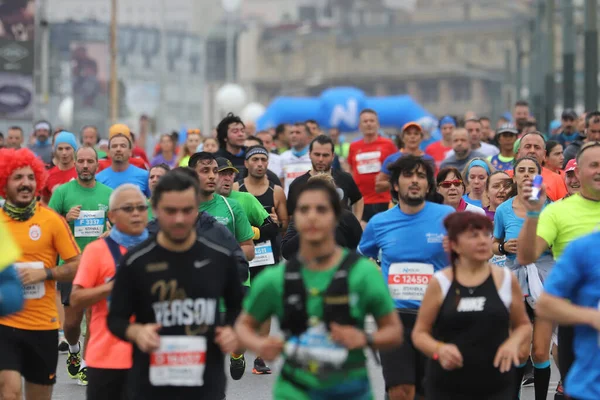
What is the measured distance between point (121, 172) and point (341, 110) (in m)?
29.9

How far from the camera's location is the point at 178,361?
263 inches

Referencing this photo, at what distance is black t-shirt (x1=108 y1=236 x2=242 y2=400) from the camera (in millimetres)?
6668

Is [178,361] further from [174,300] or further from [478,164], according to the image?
[478,164]

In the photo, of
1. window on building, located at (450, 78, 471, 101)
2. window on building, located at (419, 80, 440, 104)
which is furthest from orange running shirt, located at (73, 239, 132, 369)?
window on building, located at (419, 80, 440, 104)

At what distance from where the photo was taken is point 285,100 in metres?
46.1

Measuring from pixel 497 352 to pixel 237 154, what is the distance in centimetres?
801

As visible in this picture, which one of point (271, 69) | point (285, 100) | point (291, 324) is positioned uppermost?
point (271, 69)

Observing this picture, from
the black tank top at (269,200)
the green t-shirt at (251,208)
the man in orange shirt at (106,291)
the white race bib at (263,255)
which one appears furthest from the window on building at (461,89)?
the man in orange shirt at (106,291)

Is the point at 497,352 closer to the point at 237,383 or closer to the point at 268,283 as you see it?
the point at 268,283

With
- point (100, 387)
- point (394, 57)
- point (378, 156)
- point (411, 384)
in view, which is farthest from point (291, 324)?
point (394, 57)

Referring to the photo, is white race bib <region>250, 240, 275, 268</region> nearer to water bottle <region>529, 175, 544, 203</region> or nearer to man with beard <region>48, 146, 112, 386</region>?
man with beard <region>48, 146, 112, 386</region>

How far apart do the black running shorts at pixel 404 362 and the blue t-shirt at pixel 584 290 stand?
2071 mm

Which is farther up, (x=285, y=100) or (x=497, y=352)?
(x=285, y=100)

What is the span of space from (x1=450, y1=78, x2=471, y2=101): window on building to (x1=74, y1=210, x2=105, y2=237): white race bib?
11818 centimetres
